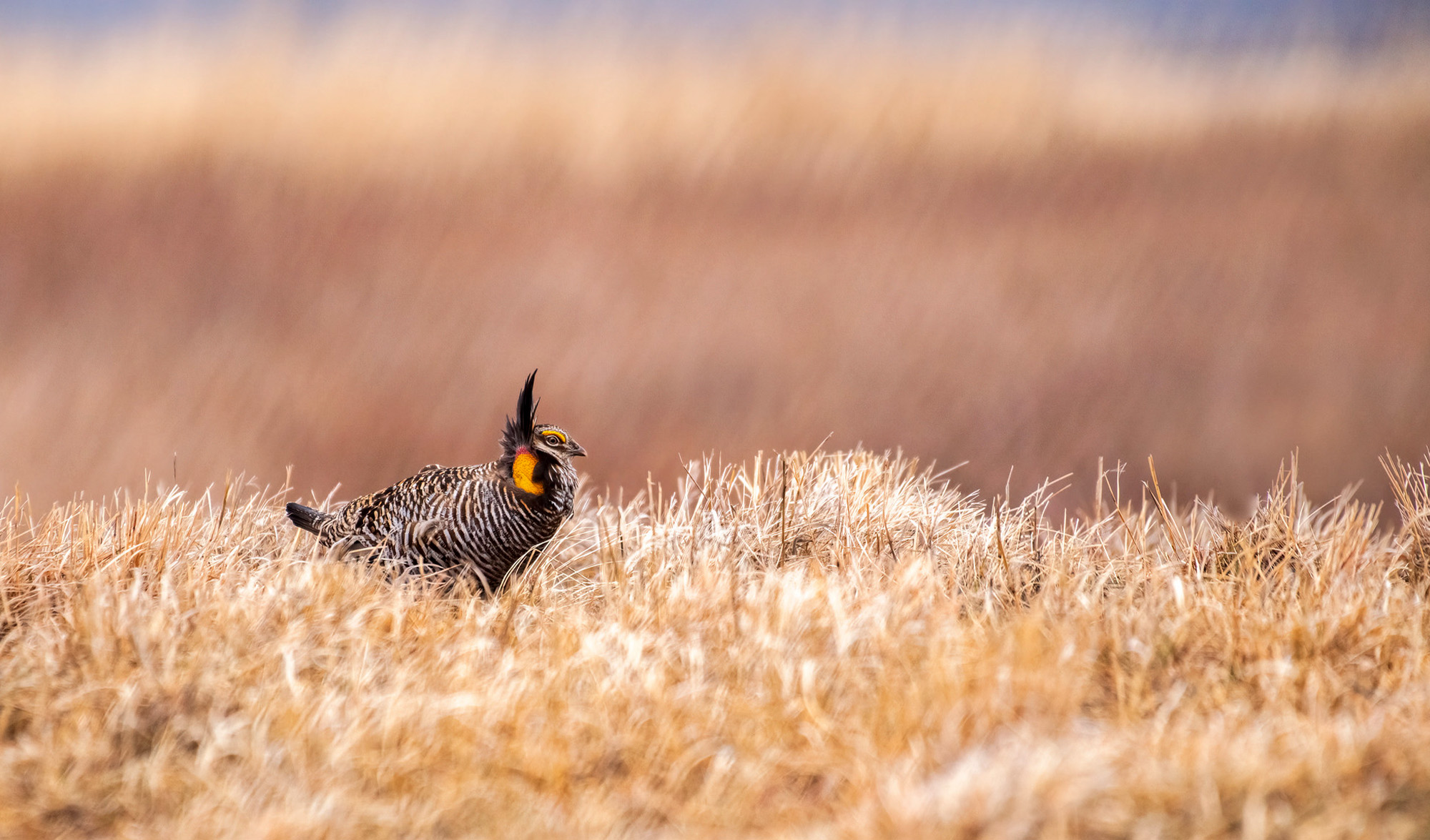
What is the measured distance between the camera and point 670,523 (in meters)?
3.18

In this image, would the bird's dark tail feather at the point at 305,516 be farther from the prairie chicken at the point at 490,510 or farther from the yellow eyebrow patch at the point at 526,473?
the yellow eyebrow patch at the point at 526,473

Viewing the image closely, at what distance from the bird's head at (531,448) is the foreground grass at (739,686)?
312 millimetres

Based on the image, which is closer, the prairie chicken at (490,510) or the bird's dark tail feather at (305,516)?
the prairie chicken at (490,510)

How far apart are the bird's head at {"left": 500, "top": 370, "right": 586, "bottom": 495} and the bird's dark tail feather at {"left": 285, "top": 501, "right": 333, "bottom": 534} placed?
75 cm

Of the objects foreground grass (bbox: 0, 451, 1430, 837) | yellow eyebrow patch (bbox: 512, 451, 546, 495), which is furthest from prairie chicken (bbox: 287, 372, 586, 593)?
foreground grass (bbox: 0, 451, 1430, 837)

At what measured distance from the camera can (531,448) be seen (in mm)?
2869

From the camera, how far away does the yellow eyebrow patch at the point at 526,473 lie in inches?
111

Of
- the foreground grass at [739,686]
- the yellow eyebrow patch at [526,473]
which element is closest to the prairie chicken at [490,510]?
the yellow eyebrow patch at [526,473]

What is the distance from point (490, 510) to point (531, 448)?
21cm

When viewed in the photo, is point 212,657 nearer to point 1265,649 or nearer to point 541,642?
point 541,642

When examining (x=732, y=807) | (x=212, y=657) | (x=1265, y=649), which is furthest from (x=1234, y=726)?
(x=212, y=657)

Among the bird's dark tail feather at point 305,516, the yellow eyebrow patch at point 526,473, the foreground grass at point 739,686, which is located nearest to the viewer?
the foreground grass at point 739,686

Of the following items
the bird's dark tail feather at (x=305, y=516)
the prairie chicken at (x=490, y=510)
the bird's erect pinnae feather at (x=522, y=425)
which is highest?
the bird's erect pinnae feather at (x=522, y=425)

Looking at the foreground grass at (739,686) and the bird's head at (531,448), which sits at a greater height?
the bird's head at (531,448)
